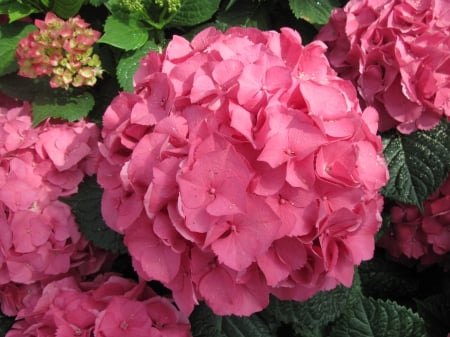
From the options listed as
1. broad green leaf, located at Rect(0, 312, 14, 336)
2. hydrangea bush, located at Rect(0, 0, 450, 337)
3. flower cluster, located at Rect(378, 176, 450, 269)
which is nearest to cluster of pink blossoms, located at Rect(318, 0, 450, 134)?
hydrangea bush, located at Rect(0, 0, 450, 337)

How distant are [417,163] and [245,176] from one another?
61 centimetres

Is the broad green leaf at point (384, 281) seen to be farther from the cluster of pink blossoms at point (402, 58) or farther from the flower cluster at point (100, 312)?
the flower cluster at point (100, 312)

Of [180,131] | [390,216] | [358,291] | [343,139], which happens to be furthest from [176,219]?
[390,216]

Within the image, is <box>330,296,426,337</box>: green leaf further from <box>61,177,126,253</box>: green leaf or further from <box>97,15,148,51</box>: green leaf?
<box>97,15,148,51</box>: green leaf

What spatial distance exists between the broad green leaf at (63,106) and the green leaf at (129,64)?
0.12 meters

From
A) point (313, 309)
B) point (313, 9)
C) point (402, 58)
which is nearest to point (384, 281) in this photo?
point (313, 309)

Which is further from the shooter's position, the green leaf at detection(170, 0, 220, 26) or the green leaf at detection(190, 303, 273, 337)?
the green leaf at detection(170, 0, 220, 26)

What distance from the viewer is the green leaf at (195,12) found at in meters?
1.49

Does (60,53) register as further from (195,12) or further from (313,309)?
(313,309)

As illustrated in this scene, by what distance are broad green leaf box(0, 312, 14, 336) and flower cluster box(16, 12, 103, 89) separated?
0.62 metres

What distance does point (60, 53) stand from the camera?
4.61ft

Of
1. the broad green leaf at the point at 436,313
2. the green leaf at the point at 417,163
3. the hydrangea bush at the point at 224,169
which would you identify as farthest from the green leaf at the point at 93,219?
the broad green leaf at the point at 436,313

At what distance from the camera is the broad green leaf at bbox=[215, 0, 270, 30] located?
1.57 meters

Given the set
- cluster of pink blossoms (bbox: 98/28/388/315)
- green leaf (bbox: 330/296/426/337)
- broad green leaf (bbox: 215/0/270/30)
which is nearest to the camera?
cluster of pink blossoms (bbox: 98/28/388/315)
